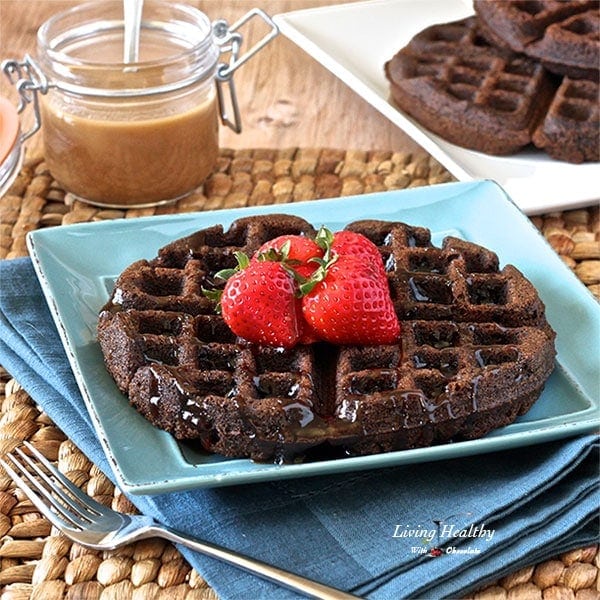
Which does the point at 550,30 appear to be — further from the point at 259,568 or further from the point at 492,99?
the point at 259,568

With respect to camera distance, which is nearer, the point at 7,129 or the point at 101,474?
the point at 101,474

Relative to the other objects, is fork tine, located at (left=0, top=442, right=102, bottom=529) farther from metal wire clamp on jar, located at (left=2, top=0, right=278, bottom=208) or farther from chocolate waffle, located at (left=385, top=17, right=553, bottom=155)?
chocolate waffle, located at (left=385, top=17, right=553, bottom=155)

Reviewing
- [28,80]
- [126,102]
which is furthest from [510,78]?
[28,80]

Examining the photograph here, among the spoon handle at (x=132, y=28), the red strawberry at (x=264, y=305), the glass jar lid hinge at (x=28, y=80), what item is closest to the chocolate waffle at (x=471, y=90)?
the spoon handle at (x=132, y=28)

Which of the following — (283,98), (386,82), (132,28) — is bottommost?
(283,98)

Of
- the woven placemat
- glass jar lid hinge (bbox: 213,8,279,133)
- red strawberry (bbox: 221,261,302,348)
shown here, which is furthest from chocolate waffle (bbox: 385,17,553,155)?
red strawberry (bbox: 221,261,302,348)

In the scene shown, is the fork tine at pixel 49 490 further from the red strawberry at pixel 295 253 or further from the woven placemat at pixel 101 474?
the red strawberry at pixel 295 253
